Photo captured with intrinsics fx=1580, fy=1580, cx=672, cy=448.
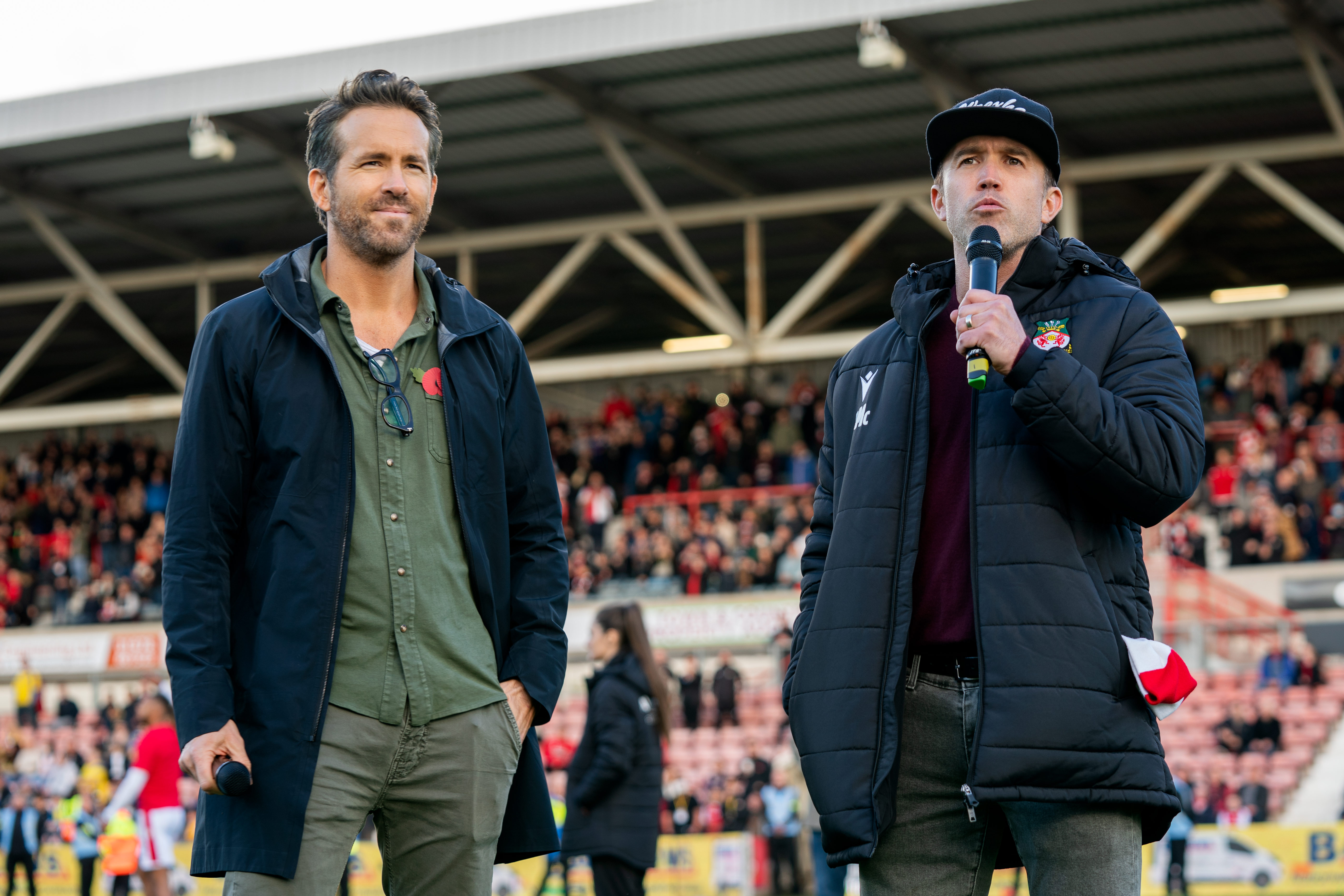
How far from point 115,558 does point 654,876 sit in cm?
1423

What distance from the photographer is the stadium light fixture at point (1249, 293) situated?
25609 mm

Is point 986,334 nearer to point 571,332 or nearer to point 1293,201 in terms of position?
point 1293,201

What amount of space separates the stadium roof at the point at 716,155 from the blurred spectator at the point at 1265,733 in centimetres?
623

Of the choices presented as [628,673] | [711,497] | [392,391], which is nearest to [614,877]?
[628,673]

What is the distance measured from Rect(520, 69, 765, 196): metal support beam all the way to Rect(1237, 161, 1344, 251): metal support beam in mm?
6553

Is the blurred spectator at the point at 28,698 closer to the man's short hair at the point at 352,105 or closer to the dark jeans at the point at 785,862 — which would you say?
the dark jeans at the point at 785,862

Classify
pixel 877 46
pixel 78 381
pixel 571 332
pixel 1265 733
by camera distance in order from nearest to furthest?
pixel 1265 733
pixel 877 46
pixel 571 332
pixel 78 381

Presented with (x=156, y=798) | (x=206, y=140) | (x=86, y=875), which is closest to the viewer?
(x=156, y=798)

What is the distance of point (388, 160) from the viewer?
3184mm

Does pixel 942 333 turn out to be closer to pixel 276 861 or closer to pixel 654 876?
pixel 276 861

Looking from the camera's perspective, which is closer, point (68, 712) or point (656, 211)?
point (656, 211)

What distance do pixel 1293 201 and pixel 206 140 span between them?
13023 mm

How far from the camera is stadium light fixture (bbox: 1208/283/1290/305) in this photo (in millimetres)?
25609

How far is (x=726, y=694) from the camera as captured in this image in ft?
56.5
